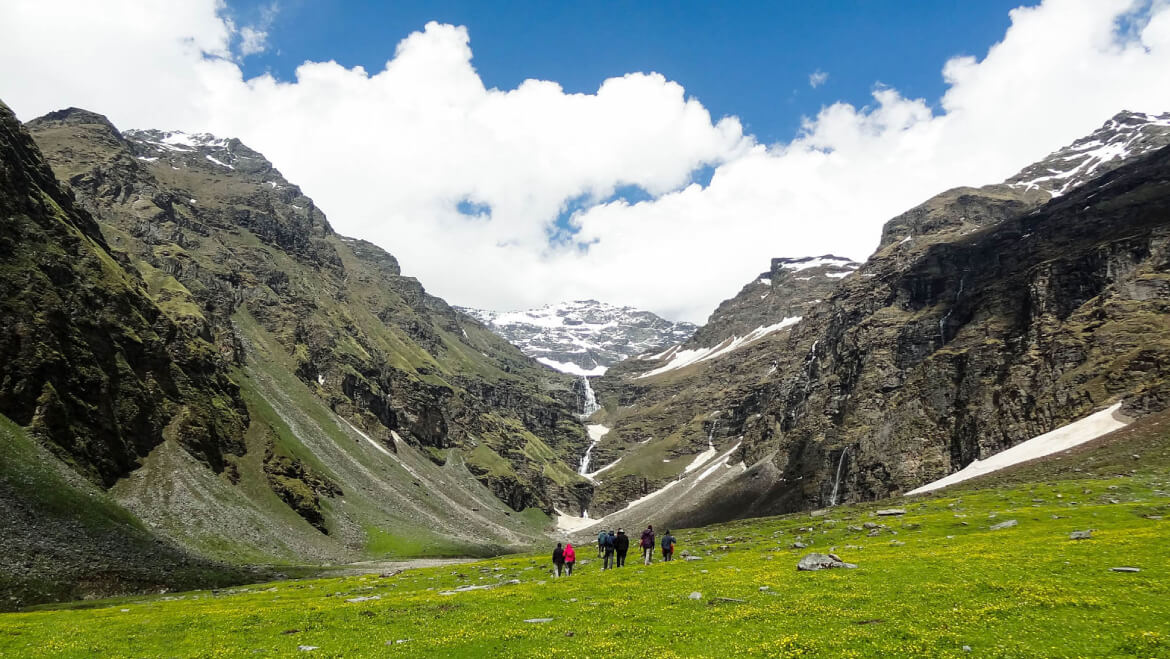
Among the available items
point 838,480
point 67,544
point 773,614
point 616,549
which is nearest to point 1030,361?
point 838,480

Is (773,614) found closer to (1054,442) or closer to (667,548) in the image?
(667,548)

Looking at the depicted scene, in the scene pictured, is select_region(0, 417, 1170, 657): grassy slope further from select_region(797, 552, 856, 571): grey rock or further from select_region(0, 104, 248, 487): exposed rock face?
select_region(0, 104, 248, 487): exposed rock face

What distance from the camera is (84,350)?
114m

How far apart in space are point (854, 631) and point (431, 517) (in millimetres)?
182928

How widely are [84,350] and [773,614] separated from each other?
134191 mm

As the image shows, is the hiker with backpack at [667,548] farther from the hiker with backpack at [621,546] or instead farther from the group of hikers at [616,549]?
the hiker with backpack at [621,546]

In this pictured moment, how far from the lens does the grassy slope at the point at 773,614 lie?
1969 cm

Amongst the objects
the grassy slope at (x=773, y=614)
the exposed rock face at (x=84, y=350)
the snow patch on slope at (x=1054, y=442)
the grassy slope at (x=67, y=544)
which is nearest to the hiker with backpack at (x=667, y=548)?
the grassy slope at (x=773, y=614)

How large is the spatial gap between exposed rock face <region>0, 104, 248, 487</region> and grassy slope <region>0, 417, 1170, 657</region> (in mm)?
77228

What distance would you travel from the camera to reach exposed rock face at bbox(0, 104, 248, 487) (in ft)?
333

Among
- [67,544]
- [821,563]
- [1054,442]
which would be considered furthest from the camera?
[1054,442]

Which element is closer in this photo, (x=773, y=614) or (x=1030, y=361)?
(x=773, y=614)

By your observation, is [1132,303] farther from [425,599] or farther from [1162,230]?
[425,599]

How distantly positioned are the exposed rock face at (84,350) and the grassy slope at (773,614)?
77.2 meters
